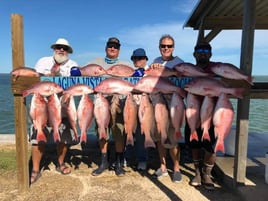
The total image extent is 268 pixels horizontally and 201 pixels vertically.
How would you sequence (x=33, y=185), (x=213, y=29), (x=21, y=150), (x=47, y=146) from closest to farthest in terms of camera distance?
(x=21, y=150)
(x=33, y=185)
(x=47, y=146)
(x=213, y=29)

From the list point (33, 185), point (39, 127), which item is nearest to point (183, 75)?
point (39, 127)

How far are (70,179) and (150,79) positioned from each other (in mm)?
2021

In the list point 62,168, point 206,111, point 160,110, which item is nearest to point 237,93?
point 206,111

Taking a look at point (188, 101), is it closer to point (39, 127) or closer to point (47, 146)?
point (39, 127)

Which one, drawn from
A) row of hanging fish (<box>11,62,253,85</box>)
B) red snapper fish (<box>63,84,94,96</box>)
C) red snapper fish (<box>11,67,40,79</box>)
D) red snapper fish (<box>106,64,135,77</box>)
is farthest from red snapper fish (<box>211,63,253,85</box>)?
red snapper fish (<box>11,67,40,79</box>)

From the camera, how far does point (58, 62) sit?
4.10m

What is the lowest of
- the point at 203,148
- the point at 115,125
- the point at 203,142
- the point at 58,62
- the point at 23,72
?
the point at 203,148

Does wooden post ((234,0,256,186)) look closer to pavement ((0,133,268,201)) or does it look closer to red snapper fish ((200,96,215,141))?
Answer: pavement ((0,133,268,201))

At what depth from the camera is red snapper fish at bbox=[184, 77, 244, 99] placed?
122 inches

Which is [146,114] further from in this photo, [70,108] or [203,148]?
[203,148]

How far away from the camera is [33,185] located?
3910 mm

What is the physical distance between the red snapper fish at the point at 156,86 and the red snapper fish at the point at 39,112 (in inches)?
44.8

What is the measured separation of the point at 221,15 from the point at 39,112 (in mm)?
4577

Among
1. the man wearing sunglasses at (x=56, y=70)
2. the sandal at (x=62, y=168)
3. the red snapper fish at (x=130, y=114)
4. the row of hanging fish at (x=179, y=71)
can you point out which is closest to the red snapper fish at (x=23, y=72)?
the row of hanging fish at (x=179, y=71)
